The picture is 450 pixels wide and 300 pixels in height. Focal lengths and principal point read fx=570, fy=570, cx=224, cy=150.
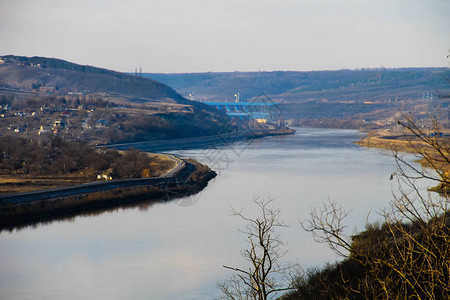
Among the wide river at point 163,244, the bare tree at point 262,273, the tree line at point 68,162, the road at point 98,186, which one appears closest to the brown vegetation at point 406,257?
the bare tree at point 262,273

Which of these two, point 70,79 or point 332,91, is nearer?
point 70,79

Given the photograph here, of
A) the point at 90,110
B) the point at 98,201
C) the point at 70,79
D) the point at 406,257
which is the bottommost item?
the point at 98,201

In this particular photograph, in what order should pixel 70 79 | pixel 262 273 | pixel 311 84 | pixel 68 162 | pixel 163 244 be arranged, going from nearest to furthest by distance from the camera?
1. pixel 262 273
2. pixel 163 244
3. pixel 68 162
4. pixel 70 79
5. pixel 311 84

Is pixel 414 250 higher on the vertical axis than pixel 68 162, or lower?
higher

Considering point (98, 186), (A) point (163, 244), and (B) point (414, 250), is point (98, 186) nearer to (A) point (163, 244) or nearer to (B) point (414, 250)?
(A) point (163, 244)

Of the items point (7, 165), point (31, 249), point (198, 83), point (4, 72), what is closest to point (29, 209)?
point (31, 249)

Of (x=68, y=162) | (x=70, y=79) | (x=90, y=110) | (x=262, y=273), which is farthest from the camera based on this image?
(x=70, y=79)

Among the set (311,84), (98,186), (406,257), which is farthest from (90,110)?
(311,84)
